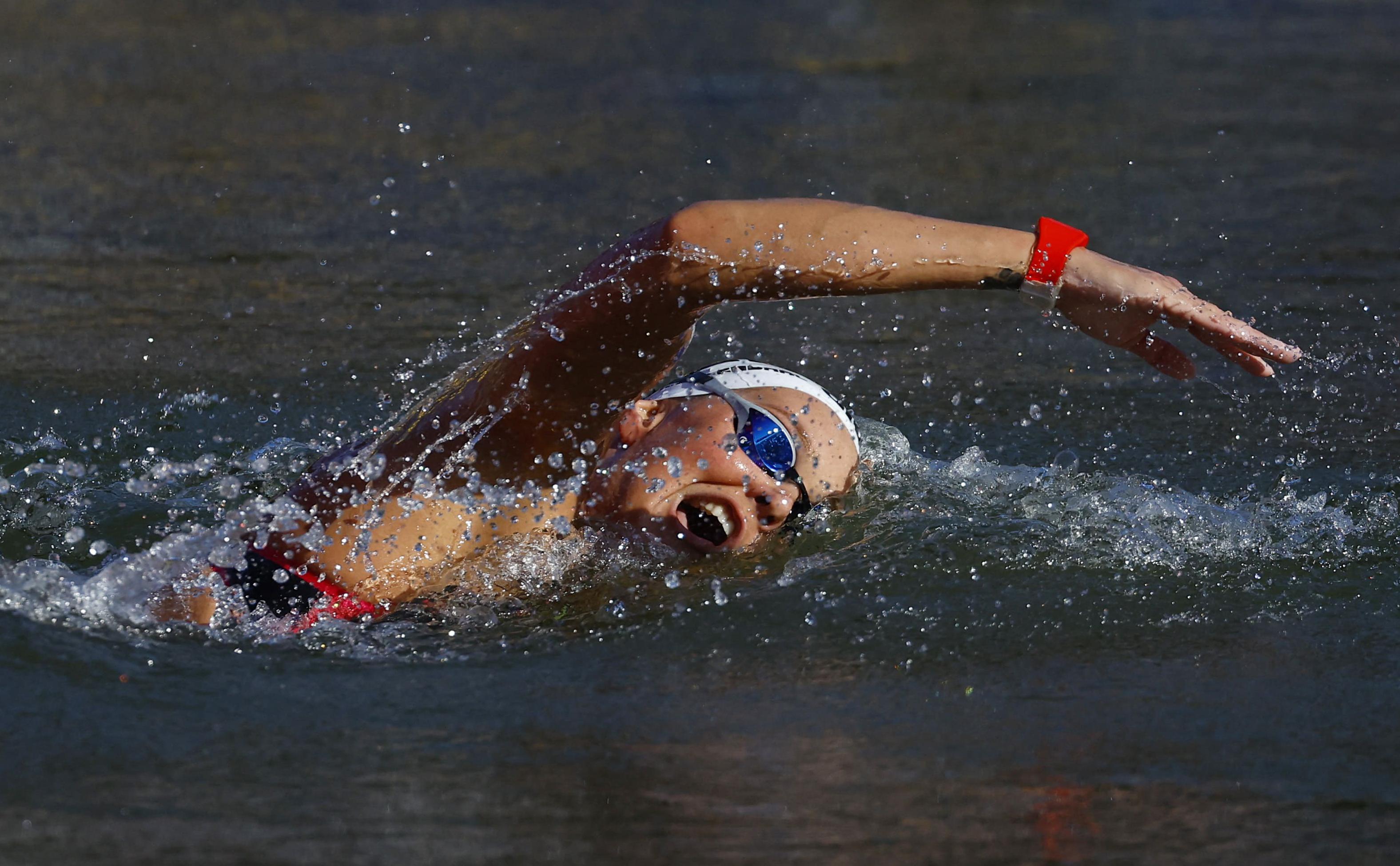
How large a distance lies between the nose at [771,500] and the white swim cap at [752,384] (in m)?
0.36

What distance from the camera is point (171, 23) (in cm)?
1353

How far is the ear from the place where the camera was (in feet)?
13.3

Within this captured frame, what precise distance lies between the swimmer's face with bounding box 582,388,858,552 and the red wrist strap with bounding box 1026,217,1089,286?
0.96 metres

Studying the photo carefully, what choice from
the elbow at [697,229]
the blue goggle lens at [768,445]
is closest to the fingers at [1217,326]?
the elbow at [697,229]

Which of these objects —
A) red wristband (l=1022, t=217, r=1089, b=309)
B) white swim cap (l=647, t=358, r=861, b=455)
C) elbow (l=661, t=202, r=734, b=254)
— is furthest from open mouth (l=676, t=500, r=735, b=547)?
red wristband (l=1022, t=217, r=1089, b=309)

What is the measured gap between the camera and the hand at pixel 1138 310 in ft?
10.9

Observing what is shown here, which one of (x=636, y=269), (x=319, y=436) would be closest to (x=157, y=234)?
(x=319, y=436)

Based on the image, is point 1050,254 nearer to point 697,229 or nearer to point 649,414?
point 697,229

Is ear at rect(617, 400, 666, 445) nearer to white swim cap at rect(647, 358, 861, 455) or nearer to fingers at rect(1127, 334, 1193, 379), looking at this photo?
white swim cap at rect(647, 358, 861, 455)

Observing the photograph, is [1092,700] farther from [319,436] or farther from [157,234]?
[157,234]

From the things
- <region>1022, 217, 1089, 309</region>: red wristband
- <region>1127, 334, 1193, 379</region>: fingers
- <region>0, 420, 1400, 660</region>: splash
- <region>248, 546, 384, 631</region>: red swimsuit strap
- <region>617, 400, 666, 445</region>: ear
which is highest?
<region>1022, 217, 1089, 309</region>: red wristband

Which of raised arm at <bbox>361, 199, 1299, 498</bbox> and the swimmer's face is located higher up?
raised arm at <bbox>361, 199, 1299, 498</bbox>

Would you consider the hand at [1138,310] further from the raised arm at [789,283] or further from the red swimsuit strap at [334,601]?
the red swimsuit strap at [334,601]

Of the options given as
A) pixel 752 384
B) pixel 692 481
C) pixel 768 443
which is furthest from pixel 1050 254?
pixel 752 384
